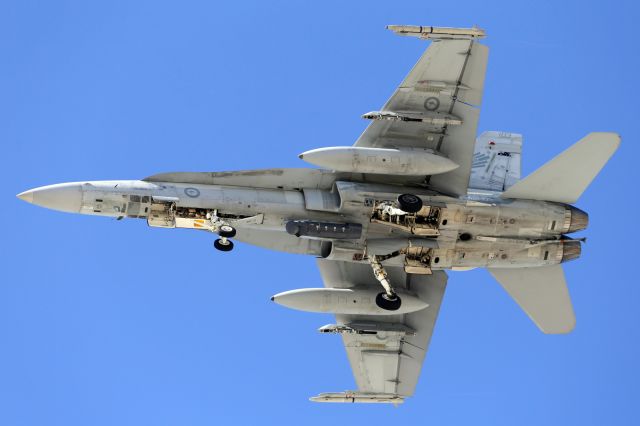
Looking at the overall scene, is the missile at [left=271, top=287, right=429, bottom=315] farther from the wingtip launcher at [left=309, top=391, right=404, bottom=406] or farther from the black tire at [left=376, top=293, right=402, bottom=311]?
the wingtip launcher at [left=309, top=391, right=404, bottom=406]

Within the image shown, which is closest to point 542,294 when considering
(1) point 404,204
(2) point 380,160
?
(1) point 404,204

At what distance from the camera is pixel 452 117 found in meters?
24.8

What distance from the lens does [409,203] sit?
2412cm

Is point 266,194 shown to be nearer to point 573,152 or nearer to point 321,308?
point 321,308

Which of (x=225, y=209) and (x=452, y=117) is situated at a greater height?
(x=452, y=117)

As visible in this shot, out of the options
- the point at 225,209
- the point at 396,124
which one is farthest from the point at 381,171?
the point at 225,209

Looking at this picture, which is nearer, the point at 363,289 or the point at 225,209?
the point at 225,209

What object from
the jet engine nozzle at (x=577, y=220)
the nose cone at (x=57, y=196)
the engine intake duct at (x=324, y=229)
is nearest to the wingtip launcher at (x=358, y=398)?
the engine intake duct at (x=324, y=229)

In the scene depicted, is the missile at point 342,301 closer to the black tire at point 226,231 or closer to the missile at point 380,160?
the black tire at point 226,231

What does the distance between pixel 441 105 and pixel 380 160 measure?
63.7 inches

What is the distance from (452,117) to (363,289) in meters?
3.75

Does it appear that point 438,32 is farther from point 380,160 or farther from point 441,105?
point 380,160

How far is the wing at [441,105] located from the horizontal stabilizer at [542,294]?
7.32 feet

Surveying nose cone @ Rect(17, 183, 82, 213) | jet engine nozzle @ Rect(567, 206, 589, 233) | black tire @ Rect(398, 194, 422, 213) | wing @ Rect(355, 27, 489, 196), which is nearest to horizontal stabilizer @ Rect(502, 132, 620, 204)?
jet engine nozzle @ Rect(567, 206, 589, 233)
